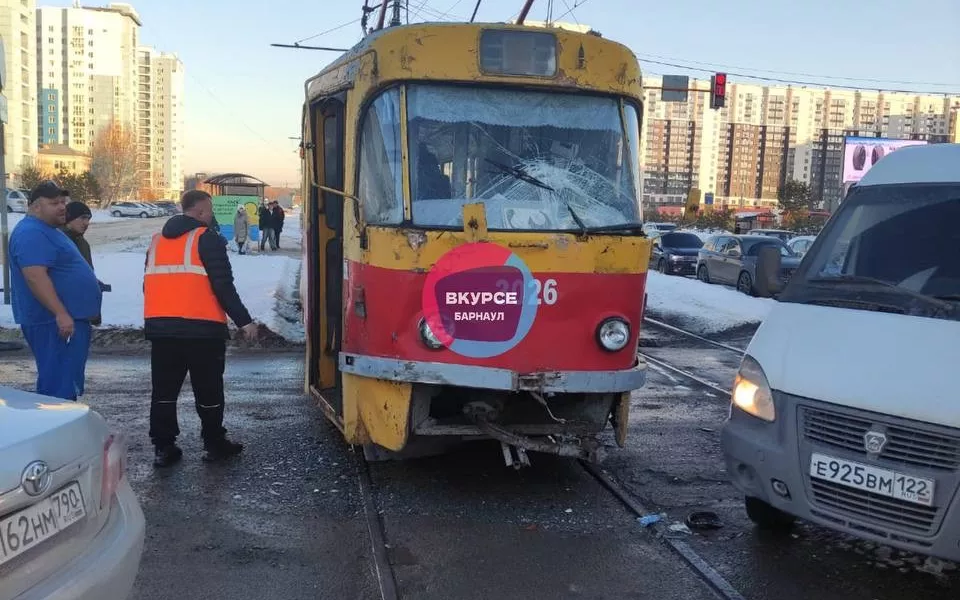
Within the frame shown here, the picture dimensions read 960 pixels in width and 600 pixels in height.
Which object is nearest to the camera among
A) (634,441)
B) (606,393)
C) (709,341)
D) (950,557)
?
(950,557)

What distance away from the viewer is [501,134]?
522 centimetres

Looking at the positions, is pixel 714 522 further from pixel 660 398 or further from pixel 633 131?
pixel 660 398

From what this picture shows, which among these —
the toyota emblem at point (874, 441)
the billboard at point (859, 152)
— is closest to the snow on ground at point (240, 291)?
the toyota emblem at point (874, 441)

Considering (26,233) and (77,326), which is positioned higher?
(26,233)

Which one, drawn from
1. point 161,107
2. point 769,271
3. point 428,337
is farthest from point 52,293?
point 161,107

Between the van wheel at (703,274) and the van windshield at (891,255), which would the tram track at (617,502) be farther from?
the van wheel at (703,274)

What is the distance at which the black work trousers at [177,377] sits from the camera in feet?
18.9

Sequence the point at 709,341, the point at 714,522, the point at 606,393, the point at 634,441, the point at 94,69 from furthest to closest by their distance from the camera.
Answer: the point at 94,69 → the point at 709,341 → the point at 634,441 → the point at 606,393 → the point at 714,522

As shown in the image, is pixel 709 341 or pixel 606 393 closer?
pixel 606 393

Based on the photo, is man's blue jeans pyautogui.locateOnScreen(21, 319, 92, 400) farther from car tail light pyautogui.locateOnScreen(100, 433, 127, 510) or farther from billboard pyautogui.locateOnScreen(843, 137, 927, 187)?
billboard pyautogui.locateOnScreen(843, 137, 927, 187)

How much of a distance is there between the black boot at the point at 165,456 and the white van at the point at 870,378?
3.77 meters

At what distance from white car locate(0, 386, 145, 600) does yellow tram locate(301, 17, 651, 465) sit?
78.9 inches

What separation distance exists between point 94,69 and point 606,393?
14972 centimetres

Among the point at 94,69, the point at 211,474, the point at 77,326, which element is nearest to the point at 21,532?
the point at 211,474
